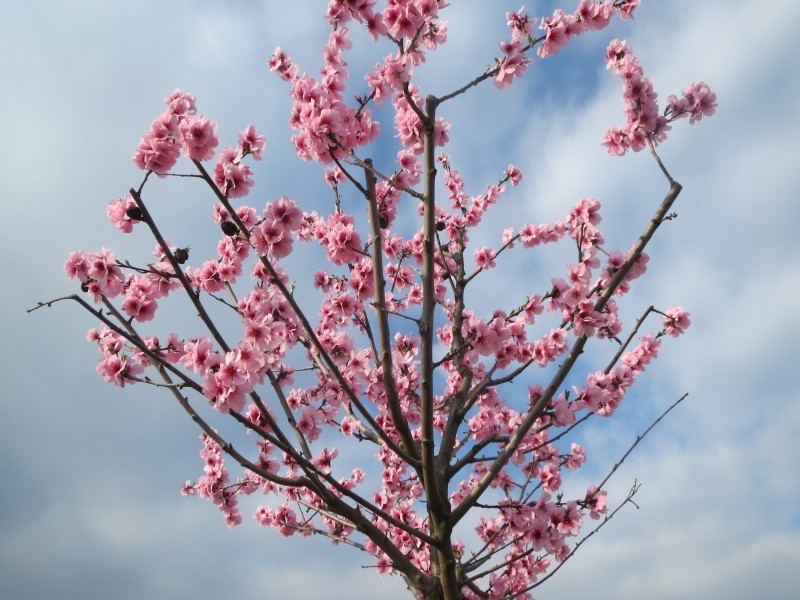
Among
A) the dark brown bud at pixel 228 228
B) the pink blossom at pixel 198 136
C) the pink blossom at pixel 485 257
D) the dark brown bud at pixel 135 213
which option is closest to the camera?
the pink blossom at pixel 198 136

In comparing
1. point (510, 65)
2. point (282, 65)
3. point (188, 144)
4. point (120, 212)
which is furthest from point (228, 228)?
point (510, 65)

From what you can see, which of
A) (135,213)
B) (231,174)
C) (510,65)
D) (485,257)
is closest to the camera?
(135,213)

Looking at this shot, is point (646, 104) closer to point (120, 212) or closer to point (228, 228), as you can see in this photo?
point (228, 228)

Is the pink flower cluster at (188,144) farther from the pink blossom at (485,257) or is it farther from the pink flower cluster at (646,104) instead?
the pink blossom at (485,257)

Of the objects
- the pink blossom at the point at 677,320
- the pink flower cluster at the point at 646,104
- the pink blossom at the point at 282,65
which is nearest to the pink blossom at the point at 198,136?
the pink blossom at the point at 282,65

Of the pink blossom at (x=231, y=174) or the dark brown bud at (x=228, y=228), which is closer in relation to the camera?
the pink blossom at (x=231, y=174)

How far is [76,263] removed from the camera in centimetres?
507

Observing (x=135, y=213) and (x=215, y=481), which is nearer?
(x=135, y=213)

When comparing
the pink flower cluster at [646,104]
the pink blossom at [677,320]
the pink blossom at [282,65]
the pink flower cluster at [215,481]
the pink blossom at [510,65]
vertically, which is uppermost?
the pink blossom at [282,65]

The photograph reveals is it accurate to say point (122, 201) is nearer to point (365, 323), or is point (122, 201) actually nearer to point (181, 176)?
point (181, 176)

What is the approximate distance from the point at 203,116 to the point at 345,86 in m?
1.70

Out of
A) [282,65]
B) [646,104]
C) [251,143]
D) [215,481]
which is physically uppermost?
[282,65]

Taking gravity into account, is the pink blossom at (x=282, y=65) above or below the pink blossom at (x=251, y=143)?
above

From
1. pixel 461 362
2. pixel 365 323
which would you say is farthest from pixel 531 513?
pixel 365 323
